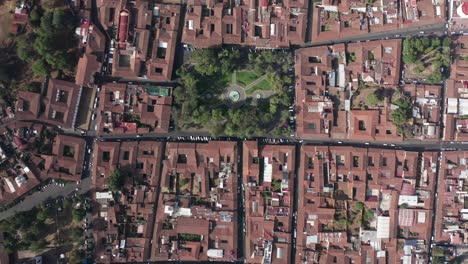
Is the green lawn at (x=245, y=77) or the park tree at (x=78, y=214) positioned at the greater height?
the green lawn at (x=245, y=77)

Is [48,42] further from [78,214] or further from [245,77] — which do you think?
[245,77]

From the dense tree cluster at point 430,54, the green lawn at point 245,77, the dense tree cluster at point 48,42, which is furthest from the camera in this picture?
the green lawn at point 245,77

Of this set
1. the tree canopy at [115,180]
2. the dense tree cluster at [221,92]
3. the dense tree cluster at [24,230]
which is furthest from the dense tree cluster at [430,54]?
the dense tree cluster at [24,230]

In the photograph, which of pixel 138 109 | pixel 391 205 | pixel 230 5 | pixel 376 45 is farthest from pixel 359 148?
pixel 138 109

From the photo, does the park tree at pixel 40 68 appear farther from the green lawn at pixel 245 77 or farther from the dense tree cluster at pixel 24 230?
the green lawn at pixel 245 77

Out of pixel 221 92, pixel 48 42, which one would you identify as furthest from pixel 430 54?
pixel 48 42

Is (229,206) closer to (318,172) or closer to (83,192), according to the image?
(318,172)

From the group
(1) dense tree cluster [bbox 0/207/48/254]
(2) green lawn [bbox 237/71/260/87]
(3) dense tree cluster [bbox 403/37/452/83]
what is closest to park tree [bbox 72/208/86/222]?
(1) dense tree cluster [bbox 0/207/48/254]
